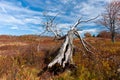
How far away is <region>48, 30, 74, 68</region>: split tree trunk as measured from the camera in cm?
1446

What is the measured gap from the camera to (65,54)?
1512 cm

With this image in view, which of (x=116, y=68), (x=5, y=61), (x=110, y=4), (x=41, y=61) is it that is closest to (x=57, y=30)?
(x=41, y=61)

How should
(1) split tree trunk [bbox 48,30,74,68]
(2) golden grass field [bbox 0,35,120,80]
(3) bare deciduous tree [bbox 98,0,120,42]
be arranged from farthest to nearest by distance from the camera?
(3) bare deciduous tree [bbox 98,0,120,42] → (1) split tree trunk [bbox 48,30,74,68] → (2) golden grass field [bbox 0,35,120,80]

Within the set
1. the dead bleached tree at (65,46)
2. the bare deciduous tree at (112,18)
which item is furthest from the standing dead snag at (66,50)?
the bare deciduous tree at (112,18)

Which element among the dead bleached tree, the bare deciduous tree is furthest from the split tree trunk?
the bare deciduous tree

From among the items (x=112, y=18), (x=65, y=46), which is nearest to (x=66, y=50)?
(x=65, y=46)

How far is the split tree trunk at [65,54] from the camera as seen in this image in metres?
14.5

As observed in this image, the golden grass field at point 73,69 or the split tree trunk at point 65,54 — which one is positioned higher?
the split tree trunk at point 65,54

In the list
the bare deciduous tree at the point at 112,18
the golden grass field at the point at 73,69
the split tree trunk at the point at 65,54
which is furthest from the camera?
the bare deciduous tree at the point at 112,18

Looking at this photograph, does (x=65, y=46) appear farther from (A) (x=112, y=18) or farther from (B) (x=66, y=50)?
(A) (x=112, y=18)

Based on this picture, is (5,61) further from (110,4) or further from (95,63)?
(110,4)

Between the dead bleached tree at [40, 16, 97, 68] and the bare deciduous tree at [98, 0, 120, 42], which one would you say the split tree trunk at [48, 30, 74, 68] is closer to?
the dead bleached tree at [40, 16, 97, 68]

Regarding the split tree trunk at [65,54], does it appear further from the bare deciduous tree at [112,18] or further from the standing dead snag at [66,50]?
the bare deciduous tree at [112,18]

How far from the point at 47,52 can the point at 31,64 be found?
2006mm
